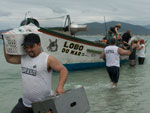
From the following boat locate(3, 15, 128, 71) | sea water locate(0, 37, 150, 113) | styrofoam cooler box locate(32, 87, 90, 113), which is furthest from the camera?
boat locate(3, 15, 128, 71)

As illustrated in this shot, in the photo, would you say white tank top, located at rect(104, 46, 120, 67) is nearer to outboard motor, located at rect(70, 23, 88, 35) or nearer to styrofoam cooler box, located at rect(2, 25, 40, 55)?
styrofoam cooler box, located at rect(2, 25, 40, 55)

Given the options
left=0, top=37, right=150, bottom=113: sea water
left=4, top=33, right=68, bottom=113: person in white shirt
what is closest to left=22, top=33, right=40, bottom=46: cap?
left=4, top=33, right=68, bottom=113: person in white shirt

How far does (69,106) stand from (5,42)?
1216mm

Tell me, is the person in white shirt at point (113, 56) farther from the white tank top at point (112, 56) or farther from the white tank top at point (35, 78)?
the white tank top at point (35, 78)

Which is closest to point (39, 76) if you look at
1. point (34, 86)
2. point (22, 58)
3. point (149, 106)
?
point (34, 86)

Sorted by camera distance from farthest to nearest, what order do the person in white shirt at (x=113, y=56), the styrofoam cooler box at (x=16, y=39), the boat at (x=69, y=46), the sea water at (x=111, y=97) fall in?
the boat at (x=69, y=46)
the person in white shirt at (x=113, y=56)
the sea water at (x=111, y=97)
the styrofoam cooler box at (x=16, y=39)

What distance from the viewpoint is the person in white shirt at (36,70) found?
3086mm

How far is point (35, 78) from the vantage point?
3152mm

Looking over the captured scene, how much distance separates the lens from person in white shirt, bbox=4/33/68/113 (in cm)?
309

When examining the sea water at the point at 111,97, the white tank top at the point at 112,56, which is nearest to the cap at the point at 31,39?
the sea water at the point at 111,97

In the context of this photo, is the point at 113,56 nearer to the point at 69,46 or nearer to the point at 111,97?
the point at 111,97

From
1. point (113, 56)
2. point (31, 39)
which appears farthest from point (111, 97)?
point (31, 39)

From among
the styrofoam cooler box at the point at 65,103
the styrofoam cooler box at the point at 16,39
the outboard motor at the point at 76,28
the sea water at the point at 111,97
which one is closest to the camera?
the styrofoam cooler box at the point at 65,103

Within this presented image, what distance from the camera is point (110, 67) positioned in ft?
25.9
